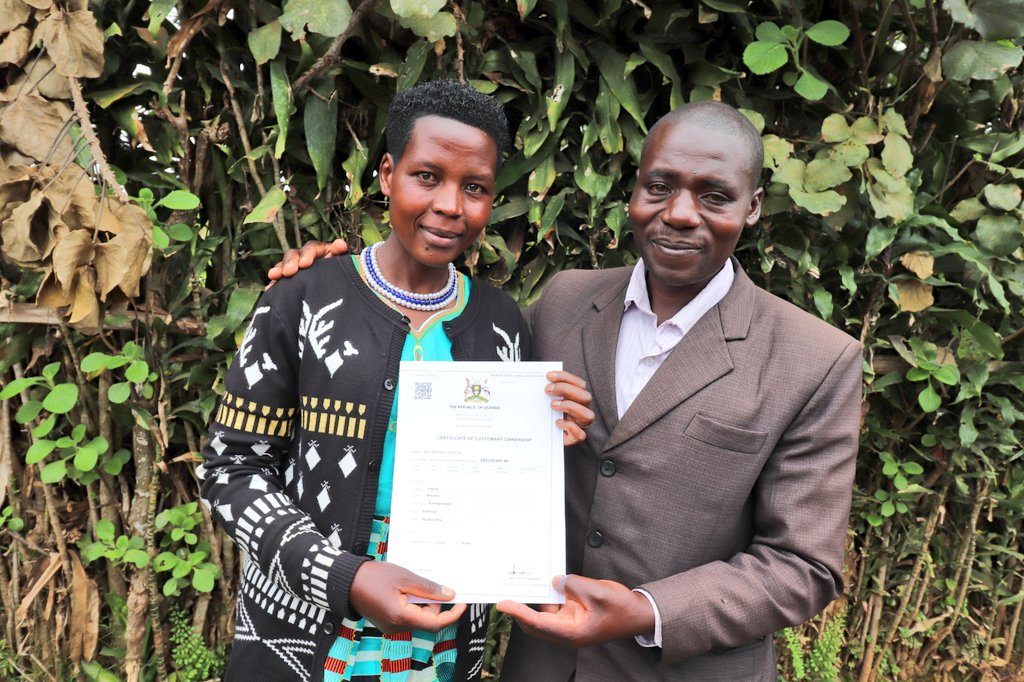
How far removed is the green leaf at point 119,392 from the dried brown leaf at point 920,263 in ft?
9.00

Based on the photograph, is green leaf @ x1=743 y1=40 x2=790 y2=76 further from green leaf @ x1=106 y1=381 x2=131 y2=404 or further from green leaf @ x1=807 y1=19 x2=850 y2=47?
green leaf @ x1=106 y1=381 x2=131 y2=404

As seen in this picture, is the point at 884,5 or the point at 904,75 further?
the point at 904,75

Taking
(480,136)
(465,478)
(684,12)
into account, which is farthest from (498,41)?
(465,478)

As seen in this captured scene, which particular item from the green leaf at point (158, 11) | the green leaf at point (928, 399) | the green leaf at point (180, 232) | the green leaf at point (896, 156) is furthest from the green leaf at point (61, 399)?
the green leaf at point (928, 399)

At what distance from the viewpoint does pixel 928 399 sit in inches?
96.3

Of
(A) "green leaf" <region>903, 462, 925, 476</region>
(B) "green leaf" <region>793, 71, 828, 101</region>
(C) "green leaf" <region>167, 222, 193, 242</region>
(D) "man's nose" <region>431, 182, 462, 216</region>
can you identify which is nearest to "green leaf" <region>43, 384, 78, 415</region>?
(C) "green leaf" <region>167, 222, 193, 242</region>

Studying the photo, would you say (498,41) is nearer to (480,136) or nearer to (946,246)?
(480,136)

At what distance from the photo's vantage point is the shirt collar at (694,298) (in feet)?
5.26

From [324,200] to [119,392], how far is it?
92 centimetres

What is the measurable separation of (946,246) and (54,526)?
337 cm

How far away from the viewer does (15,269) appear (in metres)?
2.15

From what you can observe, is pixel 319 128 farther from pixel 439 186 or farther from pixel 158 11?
pixel 439 186

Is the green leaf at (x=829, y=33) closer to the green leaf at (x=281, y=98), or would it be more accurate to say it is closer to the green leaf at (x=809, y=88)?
the green leaf at (x=809, y=88)

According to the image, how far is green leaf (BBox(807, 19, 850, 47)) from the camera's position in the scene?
213 cm
